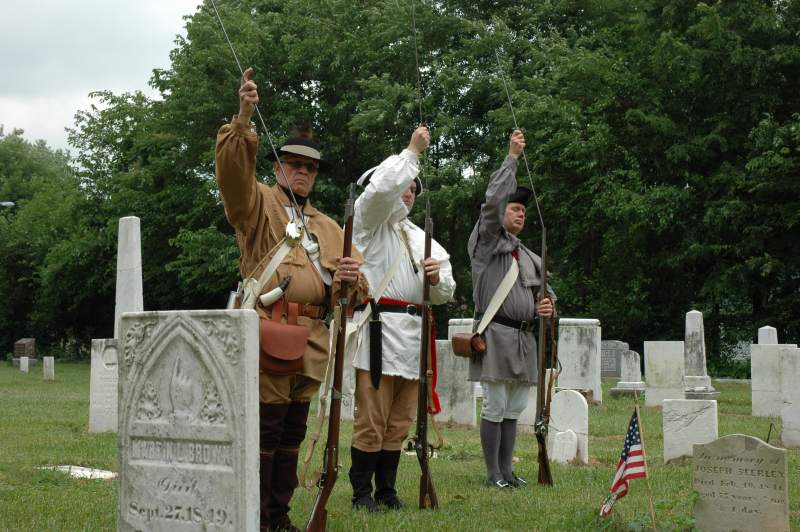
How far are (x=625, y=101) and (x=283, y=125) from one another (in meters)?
9.98

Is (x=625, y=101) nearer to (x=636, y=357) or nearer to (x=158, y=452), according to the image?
(x=636, y=357)

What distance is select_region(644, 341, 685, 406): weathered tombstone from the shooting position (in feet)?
58.9

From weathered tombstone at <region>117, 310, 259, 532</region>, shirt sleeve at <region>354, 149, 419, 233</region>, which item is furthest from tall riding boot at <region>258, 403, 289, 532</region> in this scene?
shirt sleeve at <region>354, 149, 419, 233</region>

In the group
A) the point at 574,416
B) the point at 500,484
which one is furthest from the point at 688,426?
the point at 500,484

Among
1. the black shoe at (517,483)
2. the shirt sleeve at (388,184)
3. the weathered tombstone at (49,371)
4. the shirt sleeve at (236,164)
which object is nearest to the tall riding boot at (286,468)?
the shirt sleeve at (236,164)

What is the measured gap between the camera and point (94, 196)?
144 ft

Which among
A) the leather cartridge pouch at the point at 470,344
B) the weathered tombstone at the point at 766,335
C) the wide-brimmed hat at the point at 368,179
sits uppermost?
the wide-brimmed hat at the point at 368,179

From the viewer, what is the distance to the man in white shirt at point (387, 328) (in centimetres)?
682

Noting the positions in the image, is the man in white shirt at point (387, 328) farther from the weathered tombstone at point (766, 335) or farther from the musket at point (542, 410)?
the weathered tombstone at point (766, 335)

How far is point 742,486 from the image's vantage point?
6.12 m

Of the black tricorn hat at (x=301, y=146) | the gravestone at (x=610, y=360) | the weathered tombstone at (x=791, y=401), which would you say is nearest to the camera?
the black tricorn hat at (x=301, y=146)

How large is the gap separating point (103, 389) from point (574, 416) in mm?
6070

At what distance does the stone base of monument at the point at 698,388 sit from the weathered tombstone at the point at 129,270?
31.7 ft

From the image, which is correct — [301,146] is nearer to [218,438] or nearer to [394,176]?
[394,176]
